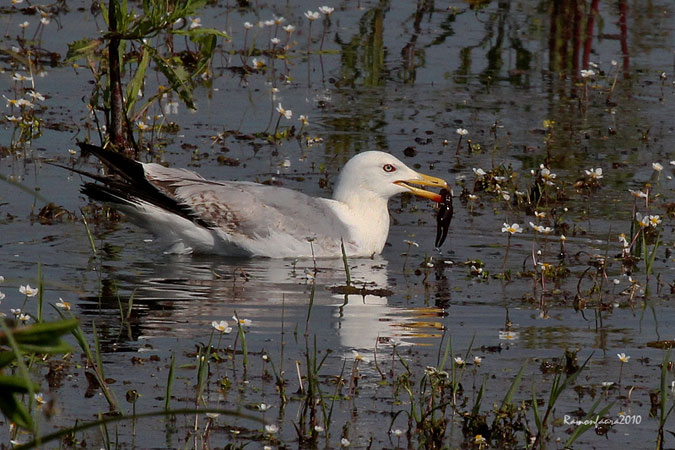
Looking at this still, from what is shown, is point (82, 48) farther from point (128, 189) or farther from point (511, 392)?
point (511, 392)

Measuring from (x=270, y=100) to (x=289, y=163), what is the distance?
1.90 meters

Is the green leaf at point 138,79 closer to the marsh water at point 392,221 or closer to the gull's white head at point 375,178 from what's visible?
the marsh water at point 392,221

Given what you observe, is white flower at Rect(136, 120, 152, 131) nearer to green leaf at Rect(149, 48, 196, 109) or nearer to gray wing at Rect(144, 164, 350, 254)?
green leaf at Rect(149, 48, 196, 109)

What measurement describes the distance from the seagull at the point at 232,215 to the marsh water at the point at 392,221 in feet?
0.54

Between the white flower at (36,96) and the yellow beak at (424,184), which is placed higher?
the white flower at (36,96)

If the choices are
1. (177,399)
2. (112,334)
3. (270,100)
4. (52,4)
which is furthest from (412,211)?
(52,4)

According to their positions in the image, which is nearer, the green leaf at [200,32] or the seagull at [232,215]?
the seagull at [232,215]

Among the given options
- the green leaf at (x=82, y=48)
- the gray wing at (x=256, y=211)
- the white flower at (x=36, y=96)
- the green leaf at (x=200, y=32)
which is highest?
the green leaf at (x=200, y=32)

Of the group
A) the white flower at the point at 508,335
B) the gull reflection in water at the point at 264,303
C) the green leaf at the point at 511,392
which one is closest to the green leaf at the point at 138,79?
the gull reflection in water at the point at 264,303

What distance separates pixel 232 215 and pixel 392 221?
1513mm

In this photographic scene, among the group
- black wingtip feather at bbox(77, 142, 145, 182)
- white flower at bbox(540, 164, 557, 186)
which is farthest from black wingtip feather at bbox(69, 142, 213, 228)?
white flower at bbox(540, 164, 557, 186)

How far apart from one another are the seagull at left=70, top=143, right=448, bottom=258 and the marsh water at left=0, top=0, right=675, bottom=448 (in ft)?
0.54

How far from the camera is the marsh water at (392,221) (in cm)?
539

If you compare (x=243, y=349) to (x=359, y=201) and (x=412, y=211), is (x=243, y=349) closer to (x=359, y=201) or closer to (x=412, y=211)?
(x=359, y=201)
